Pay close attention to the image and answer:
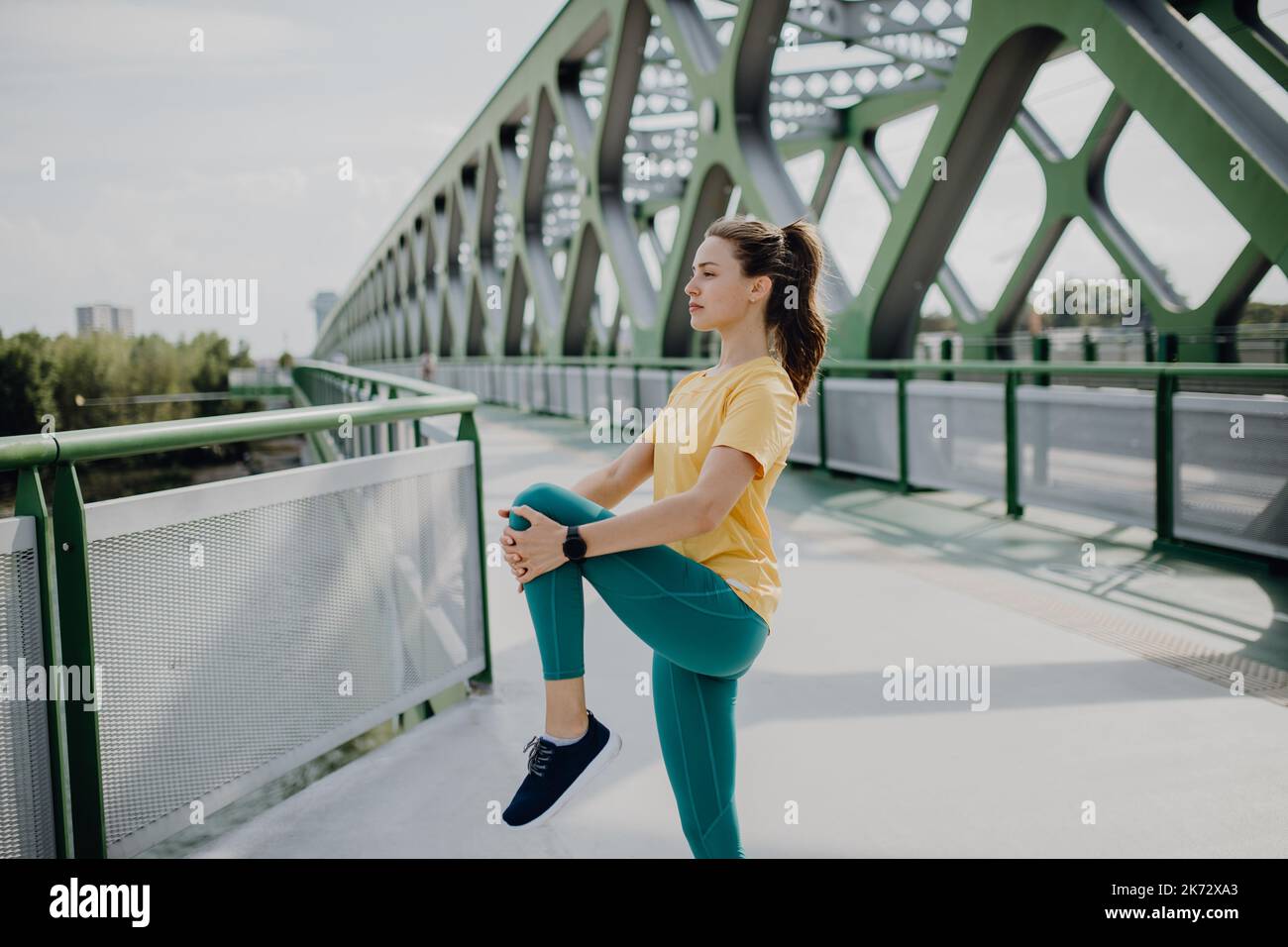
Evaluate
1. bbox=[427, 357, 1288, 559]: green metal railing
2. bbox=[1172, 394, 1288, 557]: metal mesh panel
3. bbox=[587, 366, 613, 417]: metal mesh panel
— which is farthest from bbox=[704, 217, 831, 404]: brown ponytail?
bbox=[587, 366, 613, 417]: metal mesh panel

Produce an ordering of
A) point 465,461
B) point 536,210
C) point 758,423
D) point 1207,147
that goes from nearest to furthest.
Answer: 1. point 758,423
2. point 465,461
3. point 1207,147
4. point 536,210

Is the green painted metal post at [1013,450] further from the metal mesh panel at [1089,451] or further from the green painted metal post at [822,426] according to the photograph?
the green painted metal post at [822,426]

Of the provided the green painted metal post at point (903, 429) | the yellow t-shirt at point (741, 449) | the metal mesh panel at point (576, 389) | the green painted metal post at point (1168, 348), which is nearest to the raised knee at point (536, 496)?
the yellow t-shirt at point (741, 449)

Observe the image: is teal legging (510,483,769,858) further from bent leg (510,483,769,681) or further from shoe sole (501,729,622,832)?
shoe sole (501,729,622,832)

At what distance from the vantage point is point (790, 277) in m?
2.05

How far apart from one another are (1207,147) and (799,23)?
413 inches

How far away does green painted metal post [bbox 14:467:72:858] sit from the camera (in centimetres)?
219

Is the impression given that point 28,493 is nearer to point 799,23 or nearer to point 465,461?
point 465,461

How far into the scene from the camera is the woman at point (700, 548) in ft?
5.91

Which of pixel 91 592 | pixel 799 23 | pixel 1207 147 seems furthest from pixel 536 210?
pixel 91 592

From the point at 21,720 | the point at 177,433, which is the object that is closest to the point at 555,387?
the point at 177,433

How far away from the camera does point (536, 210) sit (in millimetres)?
22688

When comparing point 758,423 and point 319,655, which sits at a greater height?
point 758,423

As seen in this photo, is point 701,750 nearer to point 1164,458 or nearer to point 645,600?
point 645,600
